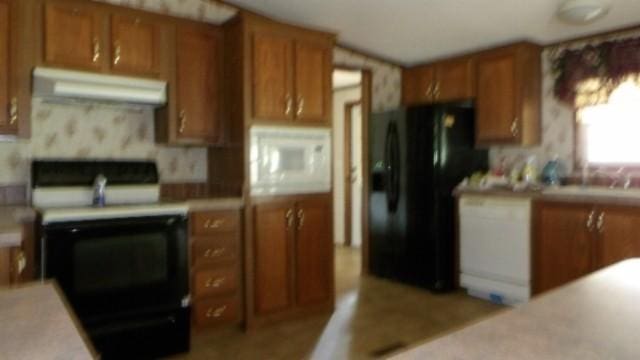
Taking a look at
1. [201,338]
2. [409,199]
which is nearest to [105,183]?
[201,338]

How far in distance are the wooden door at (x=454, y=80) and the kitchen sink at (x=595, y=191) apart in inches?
45.2

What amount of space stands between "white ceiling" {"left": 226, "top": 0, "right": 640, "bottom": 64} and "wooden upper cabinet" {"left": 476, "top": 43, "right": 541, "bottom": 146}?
140 mm

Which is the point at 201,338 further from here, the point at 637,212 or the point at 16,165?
the point at 637,212

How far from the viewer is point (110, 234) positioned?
2391 millimetres

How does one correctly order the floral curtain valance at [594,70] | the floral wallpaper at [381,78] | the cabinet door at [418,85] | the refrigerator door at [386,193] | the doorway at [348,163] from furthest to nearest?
the doorway at [348,163]
the cabinet door at [418,85]
the floral wallpaper at [381,78]
the refrigerator door at [386,193]
the floral curtain valance at [594,70]

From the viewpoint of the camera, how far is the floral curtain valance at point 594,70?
328cm

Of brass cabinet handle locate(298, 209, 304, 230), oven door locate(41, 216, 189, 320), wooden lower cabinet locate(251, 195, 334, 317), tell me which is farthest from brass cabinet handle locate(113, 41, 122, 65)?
brass cabinet handle locate(298, 209, 304, 230)

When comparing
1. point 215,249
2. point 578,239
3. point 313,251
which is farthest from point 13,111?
point 578,239

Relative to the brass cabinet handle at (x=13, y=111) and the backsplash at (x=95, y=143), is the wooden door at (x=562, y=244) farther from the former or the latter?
the brass cabinet handle at (x=13, y=111)

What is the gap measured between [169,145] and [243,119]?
62 centimetres

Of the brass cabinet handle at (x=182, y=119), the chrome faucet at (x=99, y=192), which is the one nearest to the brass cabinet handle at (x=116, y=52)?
the brass cabinet handle at (x=182, y=119)

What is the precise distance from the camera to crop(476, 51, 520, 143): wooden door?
3660mm

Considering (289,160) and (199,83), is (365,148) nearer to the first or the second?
(289,160)

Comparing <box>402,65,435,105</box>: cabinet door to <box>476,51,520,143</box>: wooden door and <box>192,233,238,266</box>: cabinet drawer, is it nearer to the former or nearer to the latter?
<box>476,51,520,143</box>: wooden door
